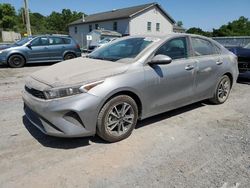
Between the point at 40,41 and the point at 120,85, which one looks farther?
the point at 40,41

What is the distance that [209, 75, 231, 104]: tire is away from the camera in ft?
18.3

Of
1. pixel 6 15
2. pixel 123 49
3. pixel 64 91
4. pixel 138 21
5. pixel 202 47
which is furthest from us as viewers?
pixel 6 15

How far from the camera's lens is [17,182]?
2.87 m

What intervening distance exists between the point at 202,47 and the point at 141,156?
2820 millimetres

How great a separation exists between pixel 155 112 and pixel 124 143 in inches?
32.1

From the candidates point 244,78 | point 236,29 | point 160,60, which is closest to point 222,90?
point 160,60

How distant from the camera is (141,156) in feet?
11.3

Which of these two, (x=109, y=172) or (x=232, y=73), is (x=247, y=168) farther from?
(x=232, y=73)

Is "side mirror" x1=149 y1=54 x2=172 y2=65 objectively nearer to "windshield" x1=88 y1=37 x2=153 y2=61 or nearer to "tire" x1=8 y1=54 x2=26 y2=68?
"windshield" x1=88 y1=37 x2=153 y2=61

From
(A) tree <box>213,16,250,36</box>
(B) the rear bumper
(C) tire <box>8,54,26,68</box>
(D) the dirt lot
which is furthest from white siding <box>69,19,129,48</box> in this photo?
(A) tree <box>213,16,250,36</box>

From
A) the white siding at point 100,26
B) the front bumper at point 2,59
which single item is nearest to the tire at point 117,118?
the front bumper at point 2,59

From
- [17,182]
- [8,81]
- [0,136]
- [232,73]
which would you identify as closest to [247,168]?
[17,182]

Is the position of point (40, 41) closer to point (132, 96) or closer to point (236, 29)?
point (132, 96)

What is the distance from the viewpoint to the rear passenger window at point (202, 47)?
16.3ft
